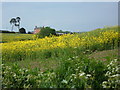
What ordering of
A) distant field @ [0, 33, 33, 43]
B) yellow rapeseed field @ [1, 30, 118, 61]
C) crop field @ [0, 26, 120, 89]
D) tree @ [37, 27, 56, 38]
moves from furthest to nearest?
distant field @ [0, 33, 33, 43], tree @ [37, 27, 56, 38], yellow rapeseed field @ [1, 30, 118, 61], crop field @ [0, 26, 120, 89]

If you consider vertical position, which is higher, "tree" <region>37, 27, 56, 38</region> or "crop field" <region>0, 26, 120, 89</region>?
"tree" <region>37, 27, 56, 38</region>

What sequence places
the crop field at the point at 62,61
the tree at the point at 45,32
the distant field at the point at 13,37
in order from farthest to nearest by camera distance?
the distant field at the point at 13,37, the tree at the point at 45,32, the crop field at the point at 62,61

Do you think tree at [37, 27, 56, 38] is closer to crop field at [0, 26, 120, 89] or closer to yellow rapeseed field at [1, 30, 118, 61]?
crop field at [0, 26, 120, 89]

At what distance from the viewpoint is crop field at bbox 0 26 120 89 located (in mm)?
2968

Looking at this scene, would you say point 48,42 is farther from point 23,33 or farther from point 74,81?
point 74,81

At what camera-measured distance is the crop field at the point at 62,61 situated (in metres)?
2.97

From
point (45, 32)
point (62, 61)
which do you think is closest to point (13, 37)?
point (45, 32)

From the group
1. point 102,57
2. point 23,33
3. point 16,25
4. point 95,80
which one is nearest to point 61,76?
point 95,80

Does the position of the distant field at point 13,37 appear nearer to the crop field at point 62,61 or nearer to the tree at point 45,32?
Result: the crop field at point 62,61

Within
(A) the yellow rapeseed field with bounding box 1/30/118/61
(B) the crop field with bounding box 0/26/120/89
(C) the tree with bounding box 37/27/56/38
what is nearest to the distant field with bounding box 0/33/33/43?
(B) the crop field with bounding box 0/26/120/89

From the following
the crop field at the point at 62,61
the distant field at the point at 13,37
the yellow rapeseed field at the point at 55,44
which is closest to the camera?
the crop field at the point at 62,61

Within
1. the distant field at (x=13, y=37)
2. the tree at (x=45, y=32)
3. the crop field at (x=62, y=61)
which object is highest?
the tree at (x=45, y=32)

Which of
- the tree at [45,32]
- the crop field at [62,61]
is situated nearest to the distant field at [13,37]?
the crop field at [62,61]

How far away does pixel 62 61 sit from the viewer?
3.77 meters
